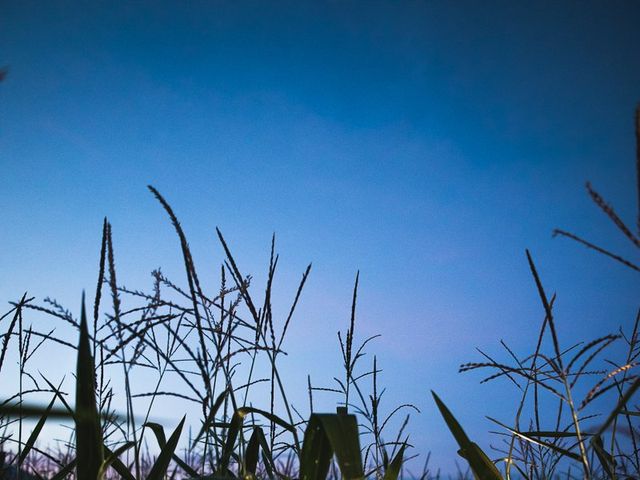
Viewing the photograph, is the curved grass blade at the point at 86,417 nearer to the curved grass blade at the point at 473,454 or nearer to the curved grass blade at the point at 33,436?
the curved grass blade at the point at 33,436

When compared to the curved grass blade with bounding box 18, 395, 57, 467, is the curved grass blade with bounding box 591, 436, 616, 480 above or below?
below

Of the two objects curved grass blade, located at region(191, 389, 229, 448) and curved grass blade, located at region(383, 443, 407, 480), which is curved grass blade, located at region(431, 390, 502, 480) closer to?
curved grass blade, located at region(383, 443, 407, 480)

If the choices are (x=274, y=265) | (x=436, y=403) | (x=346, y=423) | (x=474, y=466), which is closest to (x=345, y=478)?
(x=346, y=423)

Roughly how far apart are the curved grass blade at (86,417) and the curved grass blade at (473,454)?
1.12 metres

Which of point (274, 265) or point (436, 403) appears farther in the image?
point (274, 265)

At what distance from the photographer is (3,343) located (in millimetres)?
2385

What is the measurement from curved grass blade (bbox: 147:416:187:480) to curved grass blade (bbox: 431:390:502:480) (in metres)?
1.03

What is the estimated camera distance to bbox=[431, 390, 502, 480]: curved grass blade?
1.90 meters

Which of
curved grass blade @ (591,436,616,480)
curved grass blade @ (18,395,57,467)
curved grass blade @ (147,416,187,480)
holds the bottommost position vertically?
curved grass blade @ (591,436,616,480)

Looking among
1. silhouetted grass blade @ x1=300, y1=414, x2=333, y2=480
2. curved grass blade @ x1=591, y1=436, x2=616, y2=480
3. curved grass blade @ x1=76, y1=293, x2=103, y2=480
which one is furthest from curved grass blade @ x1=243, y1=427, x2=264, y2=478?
curved grass blade @ x1=591, y1=436, x2=616, y2=480

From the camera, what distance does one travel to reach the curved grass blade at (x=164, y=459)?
2.10 metres

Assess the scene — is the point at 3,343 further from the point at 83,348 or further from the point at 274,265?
the point at 274,265

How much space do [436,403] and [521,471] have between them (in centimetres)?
Answer: 99

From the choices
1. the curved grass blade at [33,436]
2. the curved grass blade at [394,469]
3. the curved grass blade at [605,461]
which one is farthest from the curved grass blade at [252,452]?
the curved grass blade at [605,461]
